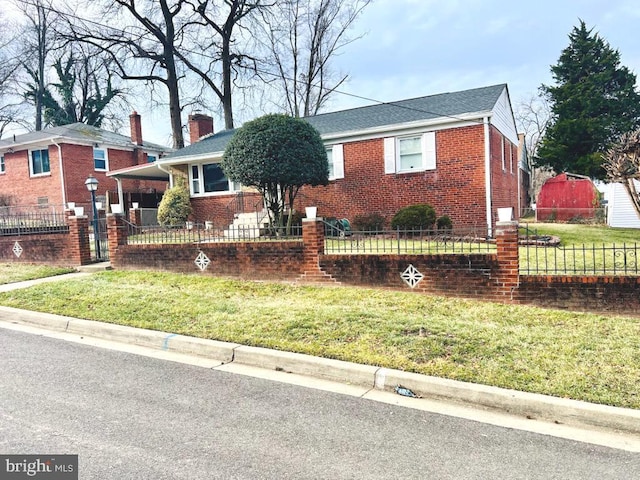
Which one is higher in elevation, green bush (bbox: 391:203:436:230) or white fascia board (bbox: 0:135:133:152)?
white fascia board (bbox: 0:135:133:152)

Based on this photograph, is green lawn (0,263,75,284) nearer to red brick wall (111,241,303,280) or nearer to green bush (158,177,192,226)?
red brick wall (111,241,303,280)

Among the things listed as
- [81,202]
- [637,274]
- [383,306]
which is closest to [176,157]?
[81,202]

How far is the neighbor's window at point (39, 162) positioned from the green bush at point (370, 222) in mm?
17473

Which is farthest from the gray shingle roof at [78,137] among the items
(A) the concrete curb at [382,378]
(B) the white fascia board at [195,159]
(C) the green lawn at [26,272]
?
(A) the concrete curb at [382,378]

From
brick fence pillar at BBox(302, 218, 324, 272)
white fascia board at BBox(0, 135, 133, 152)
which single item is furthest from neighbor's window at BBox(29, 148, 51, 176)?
brick fence pillar at BBox(302, 218, 324, 272)

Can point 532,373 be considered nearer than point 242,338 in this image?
Yes

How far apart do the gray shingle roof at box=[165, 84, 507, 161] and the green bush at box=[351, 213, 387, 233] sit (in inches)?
116

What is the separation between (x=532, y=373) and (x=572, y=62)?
109 feet

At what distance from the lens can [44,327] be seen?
7.32 meters

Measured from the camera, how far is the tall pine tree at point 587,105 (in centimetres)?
2809

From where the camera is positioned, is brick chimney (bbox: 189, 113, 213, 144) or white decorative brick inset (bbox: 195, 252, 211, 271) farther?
brick chimney (bbox: 189, 113, 213, 144)

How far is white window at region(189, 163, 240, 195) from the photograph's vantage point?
18688 mm

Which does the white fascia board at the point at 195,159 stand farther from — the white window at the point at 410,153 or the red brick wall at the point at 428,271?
the red brick wall at the point at 428,271

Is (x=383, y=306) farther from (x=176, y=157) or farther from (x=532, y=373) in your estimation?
(x=176, y=157)
